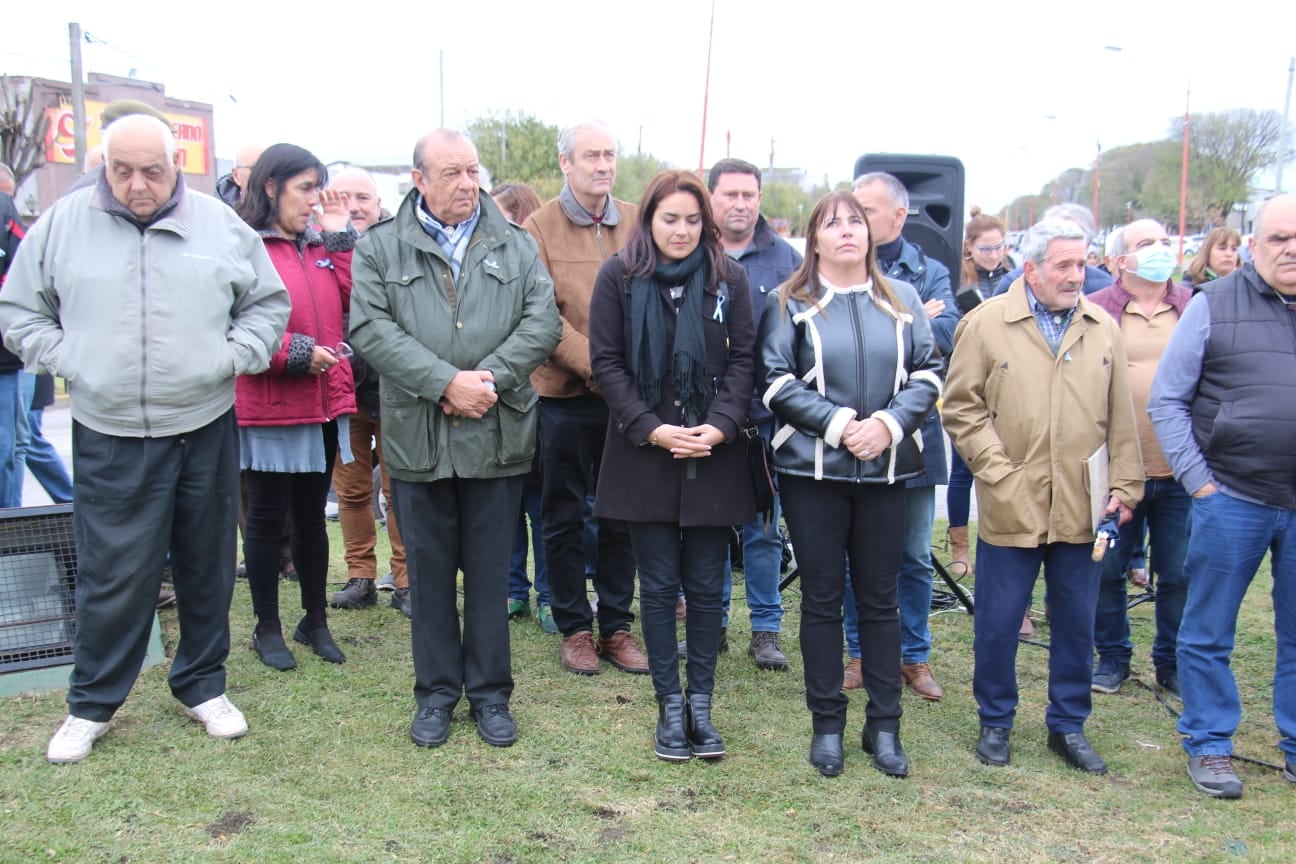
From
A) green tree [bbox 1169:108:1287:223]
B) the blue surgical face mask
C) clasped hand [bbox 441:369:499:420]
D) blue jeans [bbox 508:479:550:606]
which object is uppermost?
green tree [bbox 1169:108:1287:223]

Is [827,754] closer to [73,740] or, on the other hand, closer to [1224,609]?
[1224,609]

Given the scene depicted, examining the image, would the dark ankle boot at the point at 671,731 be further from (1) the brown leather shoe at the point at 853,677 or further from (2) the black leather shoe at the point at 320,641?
(2) the black leather shoe at the point at 320,641

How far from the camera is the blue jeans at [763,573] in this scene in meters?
5.02

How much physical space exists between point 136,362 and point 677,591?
215 cm

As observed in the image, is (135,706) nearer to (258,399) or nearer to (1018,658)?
(258,399)

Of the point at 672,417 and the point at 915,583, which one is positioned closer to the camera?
the point at 672,417

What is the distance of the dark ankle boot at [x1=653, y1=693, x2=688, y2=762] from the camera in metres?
3.93

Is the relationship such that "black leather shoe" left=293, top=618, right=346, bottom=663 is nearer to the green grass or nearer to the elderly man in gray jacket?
the green grass

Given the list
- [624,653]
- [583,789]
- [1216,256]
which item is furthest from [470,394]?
[1216,256]

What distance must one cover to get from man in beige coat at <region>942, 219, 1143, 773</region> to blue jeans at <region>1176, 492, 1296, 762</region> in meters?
0.30

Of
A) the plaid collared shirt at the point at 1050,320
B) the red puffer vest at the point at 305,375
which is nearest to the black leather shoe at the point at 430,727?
the red puffer vest at the point at 305,375

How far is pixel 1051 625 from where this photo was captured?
13.3ft

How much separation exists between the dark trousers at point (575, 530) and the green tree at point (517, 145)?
3913 cm

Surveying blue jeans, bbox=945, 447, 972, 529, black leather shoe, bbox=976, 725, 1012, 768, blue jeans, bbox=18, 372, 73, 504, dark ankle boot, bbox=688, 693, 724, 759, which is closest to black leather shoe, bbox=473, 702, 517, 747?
dark ankle boot, bbox=688, 693, 724, 759
